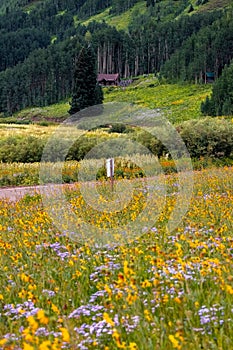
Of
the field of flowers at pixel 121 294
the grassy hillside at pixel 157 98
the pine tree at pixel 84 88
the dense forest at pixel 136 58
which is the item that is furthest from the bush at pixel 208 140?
the dense forest at pixel 136 58

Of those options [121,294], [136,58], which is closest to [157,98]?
[136,58]

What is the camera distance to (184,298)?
3.81 meters

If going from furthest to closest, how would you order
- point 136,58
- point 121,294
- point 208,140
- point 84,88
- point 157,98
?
point 136,58, point 157,98, point 84,88, point 208,140, point 121,294

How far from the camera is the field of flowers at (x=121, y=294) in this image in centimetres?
316

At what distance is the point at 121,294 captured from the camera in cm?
335

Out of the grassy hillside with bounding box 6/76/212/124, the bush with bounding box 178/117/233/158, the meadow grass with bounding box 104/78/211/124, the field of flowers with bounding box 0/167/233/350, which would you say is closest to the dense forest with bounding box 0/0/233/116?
the meadow grass with bounding box 104/78/211/124

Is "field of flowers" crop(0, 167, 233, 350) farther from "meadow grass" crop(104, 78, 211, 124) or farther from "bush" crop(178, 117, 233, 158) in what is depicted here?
"meadow grass" crop(104, 78, 211, 124)

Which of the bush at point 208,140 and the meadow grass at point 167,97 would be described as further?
the meadow grass at point 167,97

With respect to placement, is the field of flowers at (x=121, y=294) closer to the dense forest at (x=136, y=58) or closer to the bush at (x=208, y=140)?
the bush at (x=208, y=140)

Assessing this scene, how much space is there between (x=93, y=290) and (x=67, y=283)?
27 cm

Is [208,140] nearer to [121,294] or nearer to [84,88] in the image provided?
[121,294]

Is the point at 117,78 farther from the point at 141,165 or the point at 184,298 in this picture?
the point at 184,298

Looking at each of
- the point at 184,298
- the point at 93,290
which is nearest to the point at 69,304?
the point at 93,290

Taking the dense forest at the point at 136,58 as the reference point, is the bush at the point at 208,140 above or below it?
below
